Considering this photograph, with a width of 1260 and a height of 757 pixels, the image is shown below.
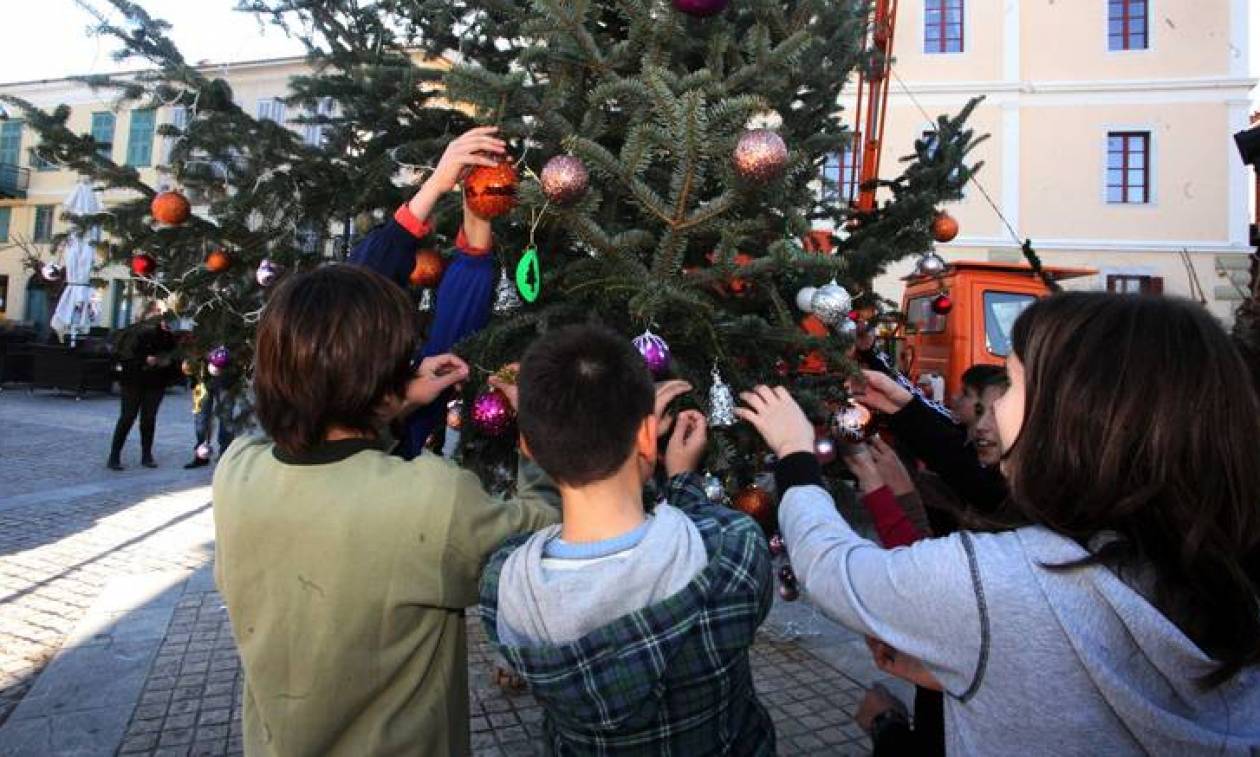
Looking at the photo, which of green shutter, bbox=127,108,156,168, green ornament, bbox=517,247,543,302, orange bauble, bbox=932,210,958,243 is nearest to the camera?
green ornament, bbox=517,247,543,302

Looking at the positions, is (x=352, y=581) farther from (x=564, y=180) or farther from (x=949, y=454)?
(x=949, y=454)

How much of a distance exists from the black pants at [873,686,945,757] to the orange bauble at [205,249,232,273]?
9.68ft

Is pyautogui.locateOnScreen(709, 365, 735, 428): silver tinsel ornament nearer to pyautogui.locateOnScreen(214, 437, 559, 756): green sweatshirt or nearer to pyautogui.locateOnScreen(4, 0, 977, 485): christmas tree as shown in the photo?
pyautogui.locateOnScreen(4, 0, 977, 485): christmas tree

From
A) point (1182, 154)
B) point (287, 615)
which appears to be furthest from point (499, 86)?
point (1182, 154)

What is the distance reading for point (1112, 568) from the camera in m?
1.04

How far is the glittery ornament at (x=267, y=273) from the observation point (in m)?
2.95

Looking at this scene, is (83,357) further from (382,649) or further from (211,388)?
(382,649)

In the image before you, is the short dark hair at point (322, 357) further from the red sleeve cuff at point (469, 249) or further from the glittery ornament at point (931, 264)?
the glittery ornament at point (931, 264)

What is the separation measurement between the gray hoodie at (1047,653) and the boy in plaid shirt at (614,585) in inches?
11.0

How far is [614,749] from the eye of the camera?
132 cm

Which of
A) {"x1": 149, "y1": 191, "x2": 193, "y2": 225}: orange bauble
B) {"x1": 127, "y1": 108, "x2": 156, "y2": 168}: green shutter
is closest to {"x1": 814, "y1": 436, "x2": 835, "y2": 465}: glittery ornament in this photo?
{"x1": 149, "y1": 191, "x2": 193, "y2": 225}: orange bauble

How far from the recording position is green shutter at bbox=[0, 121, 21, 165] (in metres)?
26.7

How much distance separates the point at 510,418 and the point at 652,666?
1.07 meters

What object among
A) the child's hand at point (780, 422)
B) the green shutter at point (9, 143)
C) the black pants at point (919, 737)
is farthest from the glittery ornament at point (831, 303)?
the green shutter at point (9, 143)
